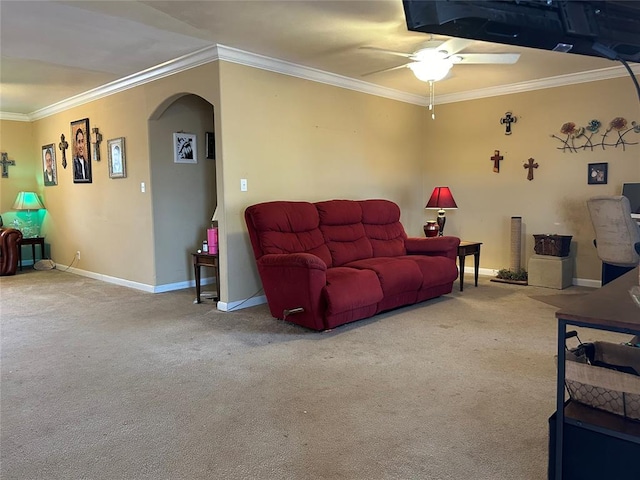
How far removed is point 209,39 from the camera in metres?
3.89

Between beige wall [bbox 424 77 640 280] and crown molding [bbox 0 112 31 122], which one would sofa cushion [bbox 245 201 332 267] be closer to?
beige wall [bbox 424 77 640 280]

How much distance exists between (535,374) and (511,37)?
6.18ft

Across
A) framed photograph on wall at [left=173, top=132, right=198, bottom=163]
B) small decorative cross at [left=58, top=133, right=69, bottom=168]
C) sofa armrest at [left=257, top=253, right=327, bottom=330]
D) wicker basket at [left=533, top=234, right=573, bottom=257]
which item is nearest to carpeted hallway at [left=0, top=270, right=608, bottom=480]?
sofa armrest at [left=257, top=253, right=327, bottom=330]

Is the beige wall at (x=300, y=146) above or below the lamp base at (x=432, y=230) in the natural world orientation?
above

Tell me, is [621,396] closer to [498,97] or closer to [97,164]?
[498,97]

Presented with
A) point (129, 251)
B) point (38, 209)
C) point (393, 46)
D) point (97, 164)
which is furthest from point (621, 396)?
point (38, 209)

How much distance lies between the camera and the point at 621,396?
1518mm

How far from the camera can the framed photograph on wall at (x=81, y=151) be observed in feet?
19.7

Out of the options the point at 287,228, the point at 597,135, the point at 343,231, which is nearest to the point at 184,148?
the point at 287,228

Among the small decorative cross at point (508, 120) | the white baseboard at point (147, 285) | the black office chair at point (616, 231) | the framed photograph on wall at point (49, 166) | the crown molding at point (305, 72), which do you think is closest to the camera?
the black office chair at point (616, 231)

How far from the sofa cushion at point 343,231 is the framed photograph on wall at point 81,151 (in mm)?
3364

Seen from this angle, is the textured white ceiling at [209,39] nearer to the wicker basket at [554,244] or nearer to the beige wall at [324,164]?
the beige wall at [324,164]

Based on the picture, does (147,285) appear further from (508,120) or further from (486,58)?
(508,120)

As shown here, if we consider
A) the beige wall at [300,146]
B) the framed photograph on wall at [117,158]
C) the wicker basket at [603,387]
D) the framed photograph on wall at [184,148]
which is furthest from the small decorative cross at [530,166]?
the framed photograph on wall at [117,158]
